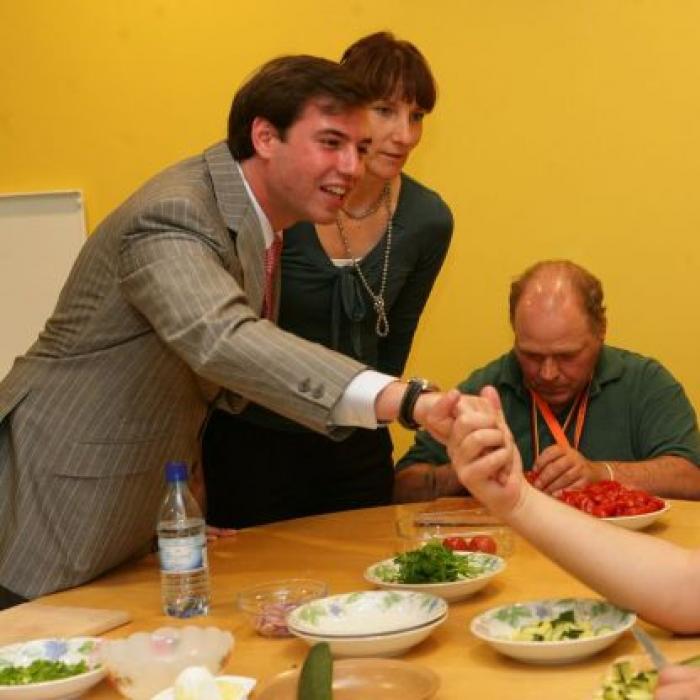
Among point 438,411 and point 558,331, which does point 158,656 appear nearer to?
point 438,411

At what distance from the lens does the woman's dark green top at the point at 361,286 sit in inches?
114

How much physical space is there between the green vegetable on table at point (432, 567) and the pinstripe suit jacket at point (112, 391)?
13.0 inches

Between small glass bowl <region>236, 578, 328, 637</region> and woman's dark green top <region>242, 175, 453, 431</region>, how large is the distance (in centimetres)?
93

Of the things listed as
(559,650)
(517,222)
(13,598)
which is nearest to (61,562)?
(13,598)

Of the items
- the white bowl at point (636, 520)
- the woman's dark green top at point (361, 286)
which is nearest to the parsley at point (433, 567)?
the white bowl at point (636, 520)

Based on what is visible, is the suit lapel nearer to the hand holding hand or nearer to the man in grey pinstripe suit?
the man in grey pinstripe suit

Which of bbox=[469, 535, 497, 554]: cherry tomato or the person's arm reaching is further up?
the person's arm reaching

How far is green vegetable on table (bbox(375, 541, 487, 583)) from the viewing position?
2.02m

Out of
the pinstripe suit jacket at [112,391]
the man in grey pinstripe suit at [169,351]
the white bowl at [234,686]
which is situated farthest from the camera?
the pinstripe suit jacket at [112,391]

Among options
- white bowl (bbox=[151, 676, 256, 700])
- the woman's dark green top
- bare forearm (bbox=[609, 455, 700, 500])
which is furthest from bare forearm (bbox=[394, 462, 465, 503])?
white bowl (bbox=[151, 676, 256, 700])

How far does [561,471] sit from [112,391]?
3.61 feet

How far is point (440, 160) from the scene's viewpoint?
389cm

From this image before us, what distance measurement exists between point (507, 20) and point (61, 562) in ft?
7.53

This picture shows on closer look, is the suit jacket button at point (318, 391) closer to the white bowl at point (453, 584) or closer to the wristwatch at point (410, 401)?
the wristwatch at point (410, 401)
